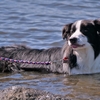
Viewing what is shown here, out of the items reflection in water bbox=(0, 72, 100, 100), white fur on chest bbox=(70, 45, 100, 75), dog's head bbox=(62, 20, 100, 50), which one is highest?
dog's head bbox=(62, 20, 100, 50)

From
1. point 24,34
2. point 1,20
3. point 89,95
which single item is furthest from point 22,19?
point 89,95

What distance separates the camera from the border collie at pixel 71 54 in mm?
7324

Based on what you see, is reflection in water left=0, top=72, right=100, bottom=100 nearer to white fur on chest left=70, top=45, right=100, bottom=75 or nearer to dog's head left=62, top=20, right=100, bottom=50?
white fur on chest left=70, top=45, right=100, bottom=75

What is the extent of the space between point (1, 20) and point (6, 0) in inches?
127

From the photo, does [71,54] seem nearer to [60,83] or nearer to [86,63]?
[86,63]

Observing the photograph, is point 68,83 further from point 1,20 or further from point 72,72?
point 1,20

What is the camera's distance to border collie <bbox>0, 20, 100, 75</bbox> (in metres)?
7.32

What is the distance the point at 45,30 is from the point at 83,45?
407 centimetres

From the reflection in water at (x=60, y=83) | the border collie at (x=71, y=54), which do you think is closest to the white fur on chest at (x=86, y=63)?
Answer: the border collie at (x=71, y=54)

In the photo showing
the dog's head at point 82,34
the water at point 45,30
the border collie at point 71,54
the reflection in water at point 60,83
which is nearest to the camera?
the reflection in water at point 60,83

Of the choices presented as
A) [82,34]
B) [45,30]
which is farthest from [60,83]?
[45,30]

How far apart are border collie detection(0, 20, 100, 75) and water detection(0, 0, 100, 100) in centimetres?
18

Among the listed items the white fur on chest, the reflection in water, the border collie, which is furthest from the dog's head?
the reflection in water

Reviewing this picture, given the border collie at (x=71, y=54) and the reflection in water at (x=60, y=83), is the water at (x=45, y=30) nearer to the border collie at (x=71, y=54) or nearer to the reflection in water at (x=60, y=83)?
the reflection in water at (x=60, y=83)
